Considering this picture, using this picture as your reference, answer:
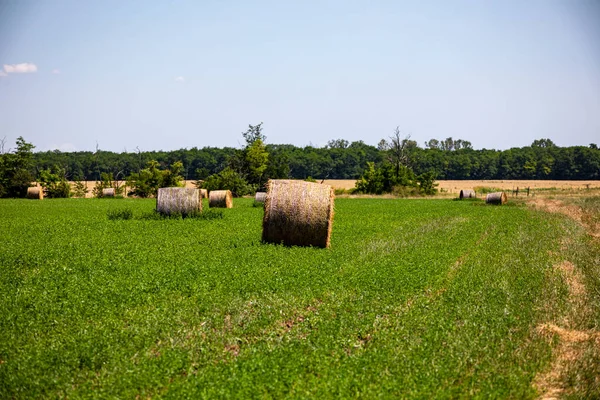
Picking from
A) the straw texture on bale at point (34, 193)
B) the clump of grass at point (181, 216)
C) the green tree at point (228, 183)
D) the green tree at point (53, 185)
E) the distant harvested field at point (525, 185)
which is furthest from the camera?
the distant harvested field at point (525, 185)

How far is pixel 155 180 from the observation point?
190 ft

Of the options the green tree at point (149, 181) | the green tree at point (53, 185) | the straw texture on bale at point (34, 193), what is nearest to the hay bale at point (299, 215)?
the straw texture on bale at point (34, 193)

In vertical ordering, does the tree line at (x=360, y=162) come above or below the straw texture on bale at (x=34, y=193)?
above

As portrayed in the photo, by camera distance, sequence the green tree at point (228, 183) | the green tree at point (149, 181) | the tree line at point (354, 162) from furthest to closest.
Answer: the tree line at point (354, 162) → the green tree at point (149, 181) → the green tree at point (228, 183)

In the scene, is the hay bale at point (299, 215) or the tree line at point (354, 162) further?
the tree line at point (354, 162)

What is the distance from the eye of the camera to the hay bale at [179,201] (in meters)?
25.0

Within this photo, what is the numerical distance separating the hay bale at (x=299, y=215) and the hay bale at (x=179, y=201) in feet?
28.1

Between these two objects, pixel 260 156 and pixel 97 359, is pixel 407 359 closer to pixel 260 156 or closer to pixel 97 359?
pixel 97 359

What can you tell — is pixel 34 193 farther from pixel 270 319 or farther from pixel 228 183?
pixel 270 319

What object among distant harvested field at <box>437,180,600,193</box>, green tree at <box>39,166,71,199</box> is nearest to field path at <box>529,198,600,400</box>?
green tree at <box>39,166,71,199</box>

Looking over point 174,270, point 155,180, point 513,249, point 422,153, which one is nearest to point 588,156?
point 422,153

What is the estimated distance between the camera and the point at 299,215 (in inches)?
653

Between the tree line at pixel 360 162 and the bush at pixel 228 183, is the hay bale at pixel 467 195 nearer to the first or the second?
the bush at pixel 228 183

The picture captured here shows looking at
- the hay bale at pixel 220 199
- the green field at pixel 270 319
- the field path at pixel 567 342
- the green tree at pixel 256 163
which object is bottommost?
the field path at pixel 567 342
